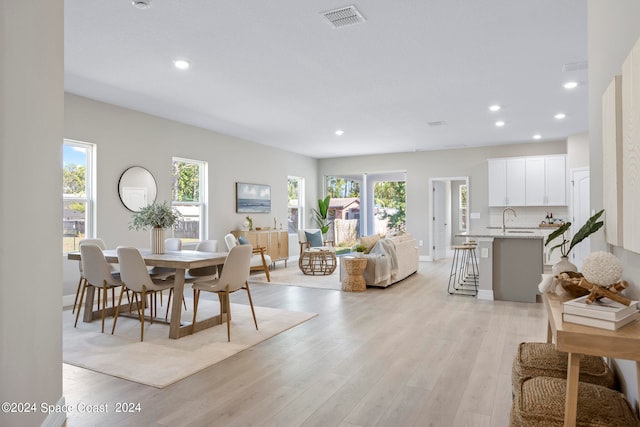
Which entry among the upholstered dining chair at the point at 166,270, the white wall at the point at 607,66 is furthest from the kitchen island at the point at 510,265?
the upholstered dining chair at the point at 166,270

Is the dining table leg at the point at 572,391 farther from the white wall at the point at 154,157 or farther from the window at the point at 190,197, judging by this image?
the window at the point at 190,197

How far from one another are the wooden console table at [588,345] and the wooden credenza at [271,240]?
6650 millimetres

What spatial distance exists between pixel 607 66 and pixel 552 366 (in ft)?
4.93

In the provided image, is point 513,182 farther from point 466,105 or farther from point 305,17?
point 305,17

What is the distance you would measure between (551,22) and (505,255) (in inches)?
120

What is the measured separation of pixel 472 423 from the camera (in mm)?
2236

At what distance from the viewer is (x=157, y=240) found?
4422 mm

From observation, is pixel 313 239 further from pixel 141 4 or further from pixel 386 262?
pixel 141 4

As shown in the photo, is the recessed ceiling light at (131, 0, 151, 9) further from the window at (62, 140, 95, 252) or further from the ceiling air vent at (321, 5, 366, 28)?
Result: the window at (62, 140, 95, 252)

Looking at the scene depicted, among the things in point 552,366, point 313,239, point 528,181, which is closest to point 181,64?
point 552,366

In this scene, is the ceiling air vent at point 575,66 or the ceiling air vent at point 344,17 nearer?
the ceiling air vent at point 344,17

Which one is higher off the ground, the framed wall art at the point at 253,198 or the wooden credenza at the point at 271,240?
the framed wall art at the point at 253,198

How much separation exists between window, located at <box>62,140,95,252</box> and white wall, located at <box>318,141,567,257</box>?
21.2 feet

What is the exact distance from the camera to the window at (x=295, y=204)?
10.2 metres
